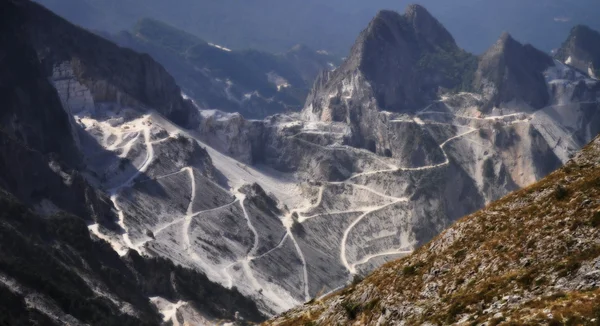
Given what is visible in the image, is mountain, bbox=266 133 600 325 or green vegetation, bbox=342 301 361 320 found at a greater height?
mountain, bbox=266 133 600 325

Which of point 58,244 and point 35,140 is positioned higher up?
point 35,140

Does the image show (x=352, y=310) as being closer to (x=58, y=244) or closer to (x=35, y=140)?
(x=58, y=244)

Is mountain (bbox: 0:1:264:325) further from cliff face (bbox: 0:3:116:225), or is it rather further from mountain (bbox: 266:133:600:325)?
mountain (bbox: 266:133:600:325)

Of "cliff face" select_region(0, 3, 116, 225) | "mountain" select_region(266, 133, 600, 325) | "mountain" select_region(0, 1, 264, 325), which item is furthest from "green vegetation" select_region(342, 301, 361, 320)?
"cliff face" select_region(0, 3, 116, 225)

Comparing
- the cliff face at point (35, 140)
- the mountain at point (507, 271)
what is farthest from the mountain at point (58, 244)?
the mountain at point (507, 271)

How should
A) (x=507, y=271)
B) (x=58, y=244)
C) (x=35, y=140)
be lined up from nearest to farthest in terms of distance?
(x=507, y=271) → (x=58, y=244) → (x=35, y=140)

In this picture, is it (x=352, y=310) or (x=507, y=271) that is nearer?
(x=507, y=271)

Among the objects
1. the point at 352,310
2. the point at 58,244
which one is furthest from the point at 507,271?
the point at 58,244

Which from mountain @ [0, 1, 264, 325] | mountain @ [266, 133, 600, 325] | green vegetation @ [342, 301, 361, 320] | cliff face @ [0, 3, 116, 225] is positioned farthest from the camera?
cliff face @ [0, 3, 116, 225]

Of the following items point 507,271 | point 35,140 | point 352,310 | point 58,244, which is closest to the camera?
point 507,271
